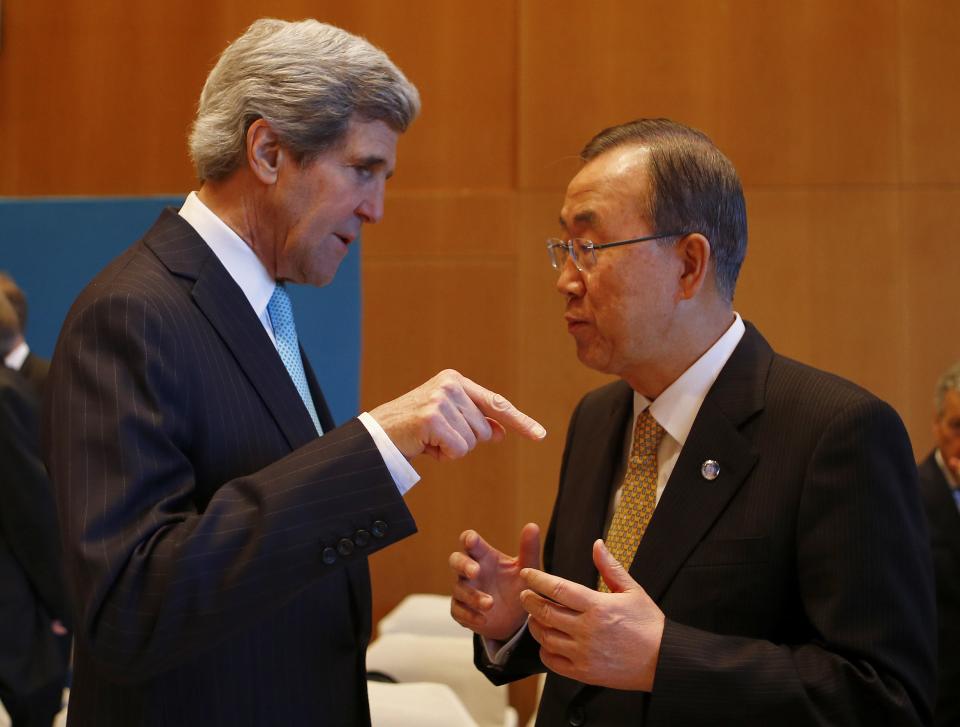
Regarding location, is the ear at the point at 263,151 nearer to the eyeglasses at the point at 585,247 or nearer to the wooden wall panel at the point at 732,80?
the eyeglasses at the point at 585,247

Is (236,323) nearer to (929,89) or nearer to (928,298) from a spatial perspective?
(928,298)

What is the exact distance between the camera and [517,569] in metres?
2.00

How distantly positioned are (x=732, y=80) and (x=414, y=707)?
341 cm

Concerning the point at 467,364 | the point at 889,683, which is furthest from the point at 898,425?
the point at 467,364

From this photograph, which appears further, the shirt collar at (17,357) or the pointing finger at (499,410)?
the shirt collar at (17,357)

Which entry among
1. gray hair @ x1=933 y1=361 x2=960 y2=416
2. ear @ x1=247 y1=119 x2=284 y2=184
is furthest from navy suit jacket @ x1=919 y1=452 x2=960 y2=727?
ear @ x1=247 y1=119 x2=284 y2=184

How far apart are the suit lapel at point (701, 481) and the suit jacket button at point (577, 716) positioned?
27cm

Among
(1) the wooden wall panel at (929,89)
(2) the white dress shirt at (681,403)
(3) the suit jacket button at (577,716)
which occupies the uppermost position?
(1) the wooden wall panel at (929,89)

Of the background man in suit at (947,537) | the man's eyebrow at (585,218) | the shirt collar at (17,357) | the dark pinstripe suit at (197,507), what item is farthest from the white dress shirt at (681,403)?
the shirt collar at (17,357)

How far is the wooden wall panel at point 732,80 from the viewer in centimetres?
461

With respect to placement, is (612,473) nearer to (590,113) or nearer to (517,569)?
(517,569)

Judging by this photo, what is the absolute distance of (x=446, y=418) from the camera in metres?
1.44

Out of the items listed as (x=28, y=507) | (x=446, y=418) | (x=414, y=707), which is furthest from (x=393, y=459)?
(x=28, y=507)

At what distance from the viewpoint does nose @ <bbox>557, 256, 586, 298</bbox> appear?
2047 mm
